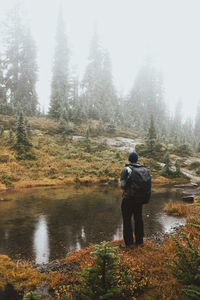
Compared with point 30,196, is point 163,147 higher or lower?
higher

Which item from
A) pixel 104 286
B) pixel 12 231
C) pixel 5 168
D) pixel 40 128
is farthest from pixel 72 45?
pixel 104 286

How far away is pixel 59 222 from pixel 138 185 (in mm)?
5384

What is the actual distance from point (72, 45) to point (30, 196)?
149ft

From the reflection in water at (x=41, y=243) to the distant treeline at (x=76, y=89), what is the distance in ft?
70.7

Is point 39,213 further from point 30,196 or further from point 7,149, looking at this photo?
point 7,149

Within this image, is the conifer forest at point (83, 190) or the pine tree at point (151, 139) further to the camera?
the pine tree at point (151, 139)

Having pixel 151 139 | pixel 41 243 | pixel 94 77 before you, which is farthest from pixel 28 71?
pixel 41 243

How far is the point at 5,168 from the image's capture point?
690 inches

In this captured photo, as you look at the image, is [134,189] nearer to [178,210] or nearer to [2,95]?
[178,210]

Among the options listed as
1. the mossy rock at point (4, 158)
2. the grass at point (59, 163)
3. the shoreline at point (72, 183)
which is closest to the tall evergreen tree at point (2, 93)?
the grass at point (59, 163)

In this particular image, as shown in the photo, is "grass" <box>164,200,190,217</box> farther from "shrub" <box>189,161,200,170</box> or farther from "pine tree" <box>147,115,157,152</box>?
"pine tree" <box>147,115,157,152</box>

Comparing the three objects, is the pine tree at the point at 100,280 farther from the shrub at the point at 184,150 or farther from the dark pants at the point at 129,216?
the shrub at the point at 184,150

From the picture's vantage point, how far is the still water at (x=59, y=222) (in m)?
6.30

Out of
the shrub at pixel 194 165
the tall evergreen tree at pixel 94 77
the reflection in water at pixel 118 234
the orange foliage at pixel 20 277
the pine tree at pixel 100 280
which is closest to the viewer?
the pine tree at pixel 100 280
